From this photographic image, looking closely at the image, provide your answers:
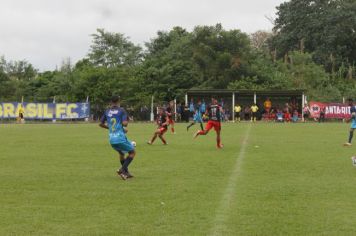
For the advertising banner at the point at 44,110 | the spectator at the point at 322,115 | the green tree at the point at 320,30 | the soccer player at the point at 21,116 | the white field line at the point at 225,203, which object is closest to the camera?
the white field line at the point at 225,203

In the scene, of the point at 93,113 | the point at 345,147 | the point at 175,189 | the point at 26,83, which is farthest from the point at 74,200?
the point at 26,83

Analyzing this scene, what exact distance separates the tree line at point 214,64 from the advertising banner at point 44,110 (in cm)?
225

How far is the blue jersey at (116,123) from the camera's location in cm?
1168

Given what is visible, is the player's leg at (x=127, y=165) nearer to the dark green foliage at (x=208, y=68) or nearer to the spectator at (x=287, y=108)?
the spectator at (x=287, y=108)

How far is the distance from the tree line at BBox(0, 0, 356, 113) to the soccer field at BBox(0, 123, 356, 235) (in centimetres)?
3859

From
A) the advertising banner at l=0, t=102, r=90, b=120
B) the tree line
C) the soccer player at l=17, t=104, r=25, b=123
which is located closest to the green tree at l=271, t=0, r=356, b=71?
the tree line

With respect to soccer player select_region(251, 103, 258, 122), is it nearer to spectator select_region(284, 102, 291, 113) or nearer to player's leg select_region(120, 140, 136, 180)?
spectator select_region(284, 102, 291, 113)

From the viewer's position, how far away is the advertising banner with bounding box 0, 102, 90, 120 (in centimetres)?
5188

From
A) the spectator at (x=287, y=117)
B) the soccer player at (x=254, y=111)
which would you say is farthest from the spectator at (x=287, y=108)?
the soccer player at (x=254, y=111)

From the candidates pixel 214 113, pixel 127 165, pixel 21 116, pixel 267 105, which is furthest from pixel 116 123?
pixel 21 116

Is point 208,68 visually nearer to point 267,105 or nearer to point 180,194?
point 267,105

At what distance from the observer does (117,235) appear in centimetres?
693

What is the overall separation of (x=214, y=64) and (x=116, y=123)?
49956 millimetres

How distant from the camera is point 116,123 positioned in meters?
11.7
